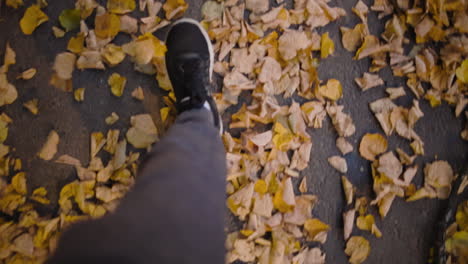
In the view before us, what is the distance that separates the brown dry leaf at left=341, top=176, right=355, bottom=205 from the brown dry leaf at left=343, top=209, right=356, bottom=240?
0.04 meters

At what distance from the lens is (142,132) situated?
116 centimetres

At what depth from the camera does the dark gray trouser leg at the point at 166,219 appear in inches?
19.5

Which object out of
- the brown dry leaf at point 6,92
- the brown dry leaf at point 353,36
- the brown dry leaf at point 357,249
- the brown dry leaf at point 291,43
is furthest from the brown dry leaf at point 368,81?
the brown dry leaf at point 6,92

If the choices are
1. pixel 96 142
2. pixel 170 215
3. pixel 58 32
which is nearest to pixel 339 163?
pixel 170 215

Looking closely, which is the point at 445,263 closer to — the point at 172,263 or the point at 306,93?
the point at 306,93

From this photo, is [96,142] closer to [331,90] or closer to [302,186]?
[302,186]

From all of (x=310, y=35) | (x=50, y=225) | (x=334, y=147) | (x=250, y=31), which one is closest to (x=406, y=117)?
(x=334, y=147)

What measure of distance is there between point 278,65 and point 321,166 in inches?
16.4

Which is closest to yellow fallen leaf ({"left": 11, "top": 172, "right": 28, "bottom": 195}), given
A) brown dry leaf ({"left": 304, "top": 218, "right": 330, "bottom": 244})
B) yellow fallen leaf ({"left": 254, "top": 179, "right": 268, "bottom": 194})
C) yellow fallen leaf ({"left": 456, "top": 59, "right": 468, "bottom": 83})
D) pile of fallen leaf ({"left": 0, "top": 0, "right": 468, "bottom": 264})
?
pile of fallen leaf ({"left": 0, "top": 0, "right": 468, "bottom": 264})

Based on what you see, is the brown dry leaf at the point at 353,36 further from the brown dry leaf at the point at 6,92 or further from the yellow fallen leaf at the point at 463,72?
the brown dry leaf at the point at 6,92

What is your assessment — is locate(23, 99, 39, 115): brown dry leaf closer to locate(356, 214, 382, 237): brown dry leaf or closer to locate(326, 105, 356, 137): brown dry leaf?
locate(326, 105, 356, 137): brown dry leaf

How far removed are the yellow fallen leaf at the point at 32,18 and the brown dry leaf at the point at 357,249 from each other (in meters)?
1.41

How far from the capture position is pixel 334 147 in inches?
46.5

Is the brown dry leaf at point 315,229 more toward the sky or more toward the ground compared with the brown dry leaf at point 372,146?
more toward the ground
